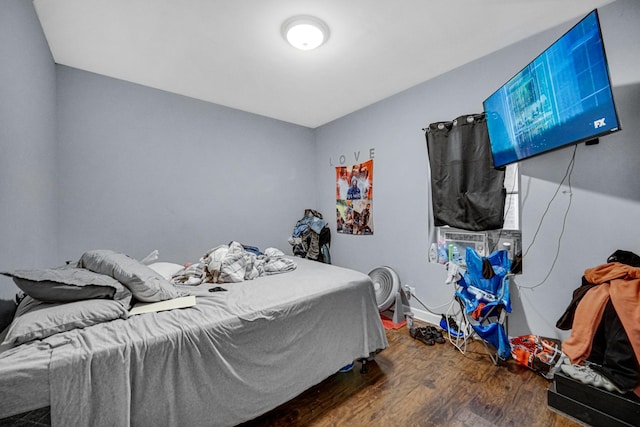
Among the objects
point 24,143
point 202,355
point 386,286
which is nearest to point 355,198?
point 386,286

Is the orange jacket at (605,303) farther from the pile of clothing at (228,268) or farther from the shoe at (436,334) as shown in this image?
the pile of clothing at (228,268)

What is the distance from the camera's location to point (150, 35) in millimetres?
1967

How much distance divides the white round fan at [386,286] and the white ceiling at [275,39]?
7.06 feet

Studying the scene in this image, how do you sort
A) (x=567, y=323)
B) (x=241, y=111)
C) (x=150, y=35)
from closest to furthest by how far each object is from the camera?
(x=567, y=323), (x=150, y=35), (x=241, y=111)

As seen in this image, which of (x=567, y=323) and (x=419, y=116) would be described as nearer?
(x=567, y=323)

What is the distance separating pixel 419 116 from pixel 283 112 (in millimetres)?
1810

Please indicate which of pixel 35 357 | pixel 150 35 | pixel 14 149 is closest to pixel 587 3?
pixel 150 35

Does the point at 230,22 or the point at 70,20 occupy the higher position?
the point at 70,20

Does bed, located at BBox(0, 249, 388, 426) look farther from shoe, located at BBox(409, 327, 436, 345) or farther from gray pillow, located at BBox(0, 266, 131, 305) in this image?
shoe, located at BBox(409, 327, 436, 345)

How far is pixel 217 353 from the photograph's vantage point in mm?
1266

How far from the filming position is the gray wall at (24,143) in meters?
1.35

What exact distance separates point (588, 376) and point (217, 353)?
212 cm

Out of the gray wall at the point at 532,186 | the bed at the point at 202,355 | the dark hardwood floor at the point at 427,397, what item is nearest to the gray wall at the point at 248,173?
the gray wall at the point at 532,186

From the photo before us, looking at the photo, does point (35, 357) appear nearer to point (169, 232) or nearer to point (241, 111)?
point (169, 232)
